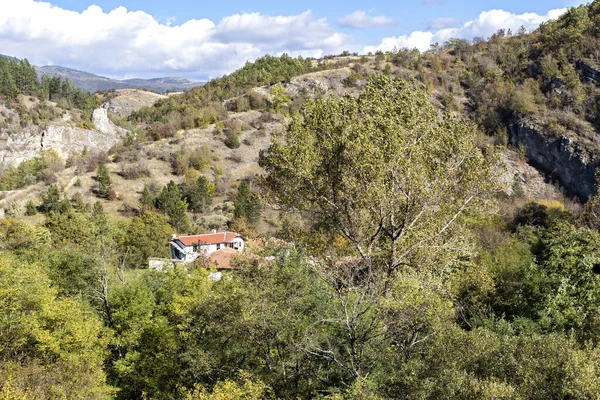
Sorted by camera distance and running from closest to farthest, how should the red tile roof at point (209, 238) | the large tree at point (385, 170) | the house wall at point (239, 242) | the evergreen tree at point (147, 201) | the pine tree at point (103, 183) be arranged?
the large tree at point (385, 170) < the red tile roof at point (209, 238) < the house wall at point (239, 242) < the evergreen tree at point (147, 201) < the pine tree at point (103, 183)

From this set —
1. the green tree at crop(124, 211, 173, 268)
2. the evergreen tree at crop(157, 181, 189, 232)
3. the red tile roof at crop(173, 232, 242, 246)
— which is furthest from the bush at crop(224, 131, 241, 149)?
the green tree at crop(124, 211, 173, 268)

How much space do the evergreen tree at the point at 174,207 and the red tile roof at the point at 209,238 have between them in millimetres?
4276

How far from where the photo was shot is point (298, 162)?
1323 centimetres

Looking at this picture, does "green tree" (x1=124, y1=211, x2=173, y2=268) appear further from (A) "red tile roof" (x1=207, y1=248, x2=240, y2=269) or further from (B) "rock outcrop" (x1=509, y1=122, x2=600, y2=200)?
(B) "rock outcrop" (x1=509, y1=122, x2=600, y2=200)

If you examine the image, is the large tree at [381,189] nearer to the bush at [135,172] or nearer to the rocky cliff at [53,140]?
the bush at [135,172]

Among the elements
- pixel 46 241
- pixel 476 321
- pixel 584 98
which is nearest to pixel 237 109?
pixel 46 241

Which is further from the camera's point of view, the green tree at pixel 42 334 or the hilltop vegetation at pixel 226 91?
the hilltop vegetation at pixel 226 91

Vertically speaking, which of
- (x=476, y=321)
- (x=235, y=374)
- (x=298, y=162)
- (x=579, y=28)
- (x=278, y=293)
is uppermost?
(x=579, y=28)

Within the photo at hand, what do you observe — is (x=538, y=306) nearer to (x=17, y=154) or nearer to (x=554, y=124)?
(x=554, y=124)

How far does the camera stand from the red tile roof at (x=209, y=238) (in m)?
44.2

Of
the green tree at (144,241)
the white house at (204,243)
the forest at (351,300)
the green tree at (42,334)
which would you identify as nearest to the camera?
the forest at (351,300)

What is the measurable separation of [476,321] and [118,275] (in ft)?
69.7

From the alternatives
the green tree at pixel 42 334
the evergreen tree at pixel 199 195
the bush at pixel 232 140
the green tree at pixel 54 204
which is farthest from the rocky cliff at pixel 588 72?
the green tree at pixel 54 204

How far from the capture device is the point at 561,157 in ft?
206
